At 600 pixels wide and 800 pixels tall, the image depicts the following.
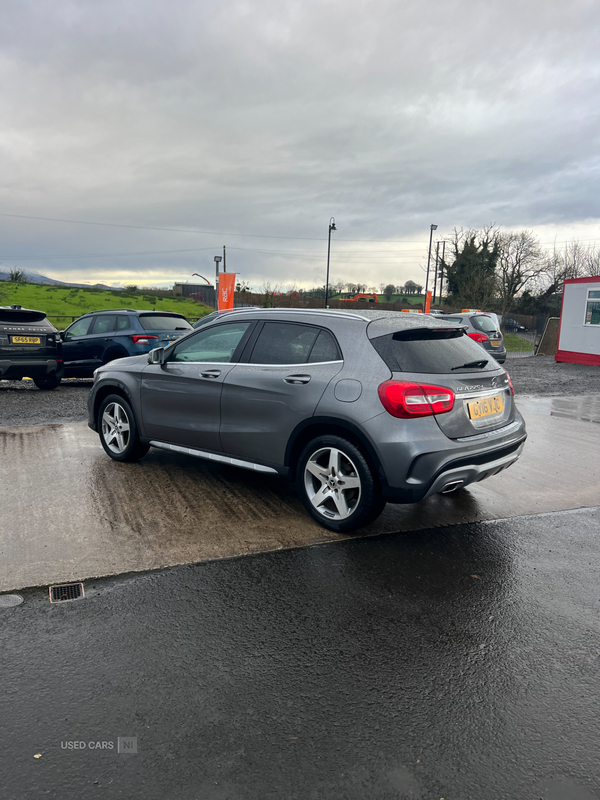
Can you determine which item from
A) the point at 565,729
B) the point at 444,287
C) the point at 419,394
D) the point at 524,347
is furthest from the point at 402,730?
the point at 444,287

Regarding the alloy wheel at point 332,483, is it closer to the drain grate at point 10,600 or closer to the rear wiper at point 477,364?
the rear wiper at point 477,364

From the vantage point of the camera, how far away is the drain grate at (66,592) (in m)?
3.35

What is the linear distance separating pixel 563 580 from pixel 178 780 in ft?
8.83

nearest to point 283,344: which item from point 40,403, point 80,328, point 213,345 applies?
point 213,345

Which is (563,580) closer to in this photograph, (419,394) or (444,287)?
(419,394)

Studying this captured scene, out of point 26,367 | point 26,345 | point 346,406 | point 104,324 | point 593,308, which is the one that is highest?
point 593,308

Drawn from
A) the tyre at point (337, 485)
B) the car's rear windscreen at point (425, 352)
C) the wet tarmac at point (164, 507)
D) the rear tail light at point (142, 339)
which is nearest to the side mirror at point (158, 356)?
the wet tarmac at point (164, 507)

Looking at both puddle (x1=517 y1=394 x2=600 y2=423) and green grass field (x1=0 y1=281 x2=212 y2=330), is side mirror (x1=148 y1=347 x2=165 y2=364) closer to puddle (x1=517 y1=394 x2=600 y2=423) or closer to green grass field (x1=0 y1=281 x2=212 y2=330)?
puddle (x1=517 y1=394 x2=600 y2=423)

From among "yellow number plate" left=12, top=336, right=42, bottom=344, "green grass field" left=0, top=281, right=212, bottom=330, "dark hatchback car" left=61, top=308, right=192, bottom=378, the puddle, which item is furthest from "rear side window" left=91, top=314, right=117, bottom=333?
"green grass field" left=0, top=281, right=212, bottom=330

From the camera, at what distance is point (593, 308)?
65.0 feet

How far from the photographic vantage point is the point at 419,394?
4.04m

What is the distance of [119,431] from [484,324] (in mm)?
13264

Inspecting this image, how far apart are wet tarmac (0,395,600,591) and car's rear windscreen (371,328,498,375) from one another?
1.29 metres

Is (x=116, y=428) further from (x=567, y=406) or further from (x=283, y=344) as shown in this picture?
(x=567, y=406)
